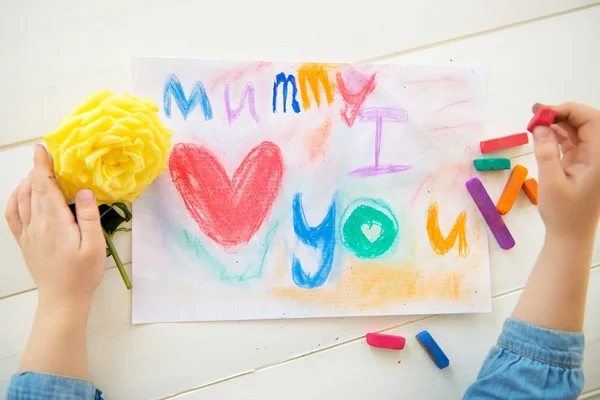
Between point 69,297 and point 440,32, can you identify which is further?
point 440,32

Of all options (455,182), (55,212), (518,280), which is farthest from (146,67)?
(518,280)

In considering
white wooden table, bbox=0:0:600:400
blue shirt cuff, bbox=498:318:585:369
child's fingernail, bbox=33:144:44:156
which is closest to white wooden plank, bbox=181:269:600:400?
white wooden table, bbox=0:0:600:400

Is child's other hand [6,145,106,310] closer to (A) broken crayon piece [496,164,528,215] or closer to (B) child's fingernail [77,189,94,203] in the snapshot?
(B) child's fingernail [77,189,94,203]

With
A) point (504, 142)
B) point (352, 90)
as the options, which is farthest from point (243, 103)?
point (504, 142)

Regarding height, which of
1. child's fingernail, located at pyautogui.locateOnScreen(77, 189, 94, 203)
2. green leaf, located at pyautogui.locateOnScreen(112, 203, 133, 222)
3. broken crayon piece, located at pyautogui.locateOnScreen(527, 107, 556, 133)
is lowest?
green leaf, located at pyautogui.locateOnScreen(112, 203, 133, 222)

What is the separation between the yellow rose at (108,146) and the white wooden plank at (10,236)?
9 centimetres

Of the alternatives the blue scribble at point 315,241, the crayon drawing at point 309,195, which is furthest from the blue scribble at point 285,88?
the blue scribble at point 315,241

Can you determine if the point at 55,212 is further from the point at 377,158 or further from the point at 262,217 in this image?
the point at 377,158

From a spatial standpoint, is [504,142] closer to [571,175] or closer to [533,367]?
[571,175]

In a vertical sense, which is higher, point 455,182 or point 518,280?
point 455,182

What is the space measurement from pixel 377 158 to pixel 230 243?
0.72 ft

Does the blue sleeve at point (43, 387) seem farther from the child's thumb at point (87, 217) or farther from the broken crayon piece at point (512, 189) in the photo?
the broken crayon piece at point (512, 189)

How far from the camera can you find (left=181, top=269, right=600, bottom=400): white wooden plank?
0.58 metres

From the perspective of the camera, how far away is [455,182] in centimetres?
62
